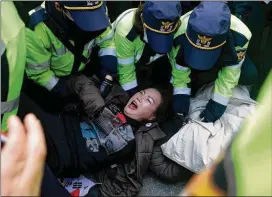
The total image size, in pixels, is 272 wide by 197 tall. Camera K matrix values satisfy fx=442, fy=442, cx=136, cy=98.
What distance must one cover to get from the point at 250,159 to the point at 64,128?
60.9 inches

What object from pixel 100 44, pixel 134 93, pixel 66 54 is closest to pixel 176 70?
pixel 134 93

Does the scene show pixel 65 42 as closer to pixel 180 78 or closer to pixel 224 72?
pixel 180 78

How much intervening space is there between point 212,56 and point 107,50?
1.74 ft

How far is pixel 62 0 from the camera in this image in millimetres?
1771

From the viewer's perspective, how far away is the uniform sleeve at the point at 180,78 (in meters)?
2.10

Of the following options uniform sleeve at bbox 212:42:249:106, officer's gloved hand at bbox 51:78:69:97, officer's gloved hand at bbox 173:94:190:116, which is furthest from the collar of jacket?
officer's gloved hand at bbox 51:78:69:97

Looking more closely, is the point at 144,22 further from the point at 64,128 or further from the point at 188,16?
the point at 64,128

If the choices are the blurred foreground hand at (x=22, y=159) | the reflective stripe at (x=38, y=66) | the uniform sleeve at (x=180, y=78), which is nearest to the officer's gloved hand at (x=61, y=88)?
the reflective stripe at (x=38, y=66)

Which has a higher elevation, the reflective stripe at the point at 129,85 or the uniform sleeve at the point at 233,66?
the uniform sleeve at the point at 233,66

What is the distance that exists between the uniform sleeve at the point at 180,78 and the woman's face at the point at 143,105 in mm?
102

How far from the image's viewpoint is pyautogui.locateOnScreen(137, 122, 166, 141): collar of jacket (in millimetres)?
2068

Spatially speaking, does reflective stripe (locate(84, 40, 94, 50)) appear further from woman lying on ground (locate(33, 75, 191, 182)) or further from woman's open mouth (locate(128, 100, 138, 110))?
woman's open mouth (locate(128, 100, 138, 110))

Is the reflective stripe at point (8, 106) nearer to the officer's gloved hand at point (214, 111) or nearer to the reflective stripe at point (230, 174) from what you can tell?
the reflective stripe at point (230, 174)

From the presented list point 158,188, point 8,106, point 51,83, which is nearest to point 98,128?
point 51,83
